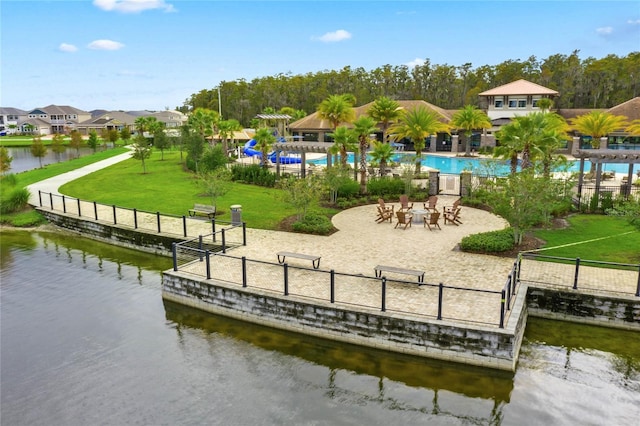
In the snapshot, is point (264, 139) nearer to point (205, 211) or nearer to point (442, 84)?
point (205, 211)

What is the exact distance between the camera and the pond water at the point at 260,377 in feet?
33.2

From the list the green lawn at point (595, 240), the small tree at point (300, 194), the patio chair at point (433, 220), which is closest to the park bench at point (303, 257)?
the small tree at point (300, 194)

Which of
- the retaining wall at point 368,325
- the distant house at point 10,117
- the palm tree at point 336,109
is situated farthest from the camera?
the distant house at point 10,117

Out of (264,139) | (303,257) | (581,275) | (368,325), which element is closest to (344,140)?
(264,139)

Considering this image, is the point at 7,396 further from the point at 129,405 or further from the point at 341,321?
the point at 341,321

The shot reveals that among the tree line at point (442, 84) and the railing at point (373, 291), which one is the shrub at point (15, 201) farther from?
the tree line at point (442, 84)

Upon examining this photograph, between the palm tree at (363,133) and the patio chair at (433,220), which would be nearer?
the patio chair at (433,220)

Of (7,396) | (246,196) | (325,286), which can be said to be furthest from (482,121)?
(7,396)

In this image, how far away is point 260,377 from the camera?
11.4 meters

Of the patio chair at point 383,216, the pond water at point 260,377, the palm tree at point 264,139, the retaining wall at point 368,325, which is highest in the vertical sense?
the palm tree at point 264,139

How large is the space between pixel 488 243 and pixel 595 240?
15.8 ft

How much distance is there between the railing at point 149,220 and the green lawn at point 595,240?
12.0m

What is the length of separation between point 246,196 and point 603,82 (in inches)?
2772

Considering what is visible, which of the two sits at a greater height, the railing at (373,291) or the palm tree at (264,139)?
the palm tree at (264,139)
